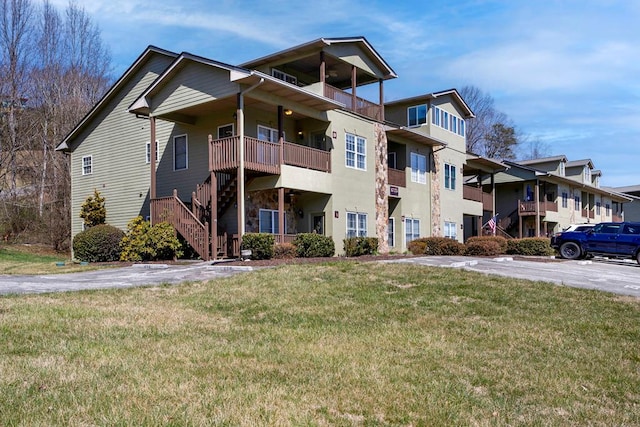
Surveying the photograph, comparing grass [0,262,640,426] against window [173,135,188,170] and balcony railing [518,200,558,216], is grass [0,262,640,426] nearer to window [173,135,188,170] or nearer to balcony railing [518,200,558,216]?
window [173,135,188,170]

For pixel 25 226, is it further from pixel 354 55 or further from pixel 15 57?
pixel 354 55

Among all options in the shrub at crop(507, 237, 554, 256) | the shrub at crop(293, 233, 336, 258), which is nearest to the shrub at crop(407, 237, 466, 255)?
the shrub at crop(507, 237, 554, 256)

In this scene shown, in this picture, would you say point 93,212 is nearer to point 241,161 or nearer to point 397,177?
point 241,161

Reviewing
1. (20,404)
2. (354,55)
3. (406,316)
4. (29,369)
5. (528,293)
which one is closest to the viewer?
(20,404)

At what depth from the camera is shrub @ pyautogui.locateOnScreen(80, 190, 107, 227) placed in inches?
1029

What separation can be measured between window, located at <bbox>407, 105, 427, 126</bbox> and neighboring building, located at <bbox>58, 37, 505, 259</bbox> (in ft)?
0.20

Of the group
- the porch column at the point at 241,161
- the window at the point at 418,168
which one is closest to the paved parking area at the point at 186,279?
the porch column at the point at 241,161

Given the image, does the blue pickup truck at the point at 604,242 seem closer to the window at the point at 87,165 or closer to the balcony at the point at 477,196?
the balcony at the point at 477,196

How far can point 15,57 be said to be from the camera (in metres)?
34.7

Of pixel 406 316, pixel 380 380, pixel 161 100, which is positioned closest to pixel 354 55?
pixel 161 100

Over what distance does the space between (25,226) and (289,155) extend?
23.0 m

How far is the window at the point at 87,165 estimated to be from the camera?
28.3 meters

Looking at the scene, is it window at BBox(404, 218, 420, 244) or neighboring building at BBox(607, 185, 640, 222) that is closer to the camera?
window at BBox(404, 218, 420, 244)

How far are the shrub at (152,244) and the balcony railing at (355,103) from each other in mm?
9039
